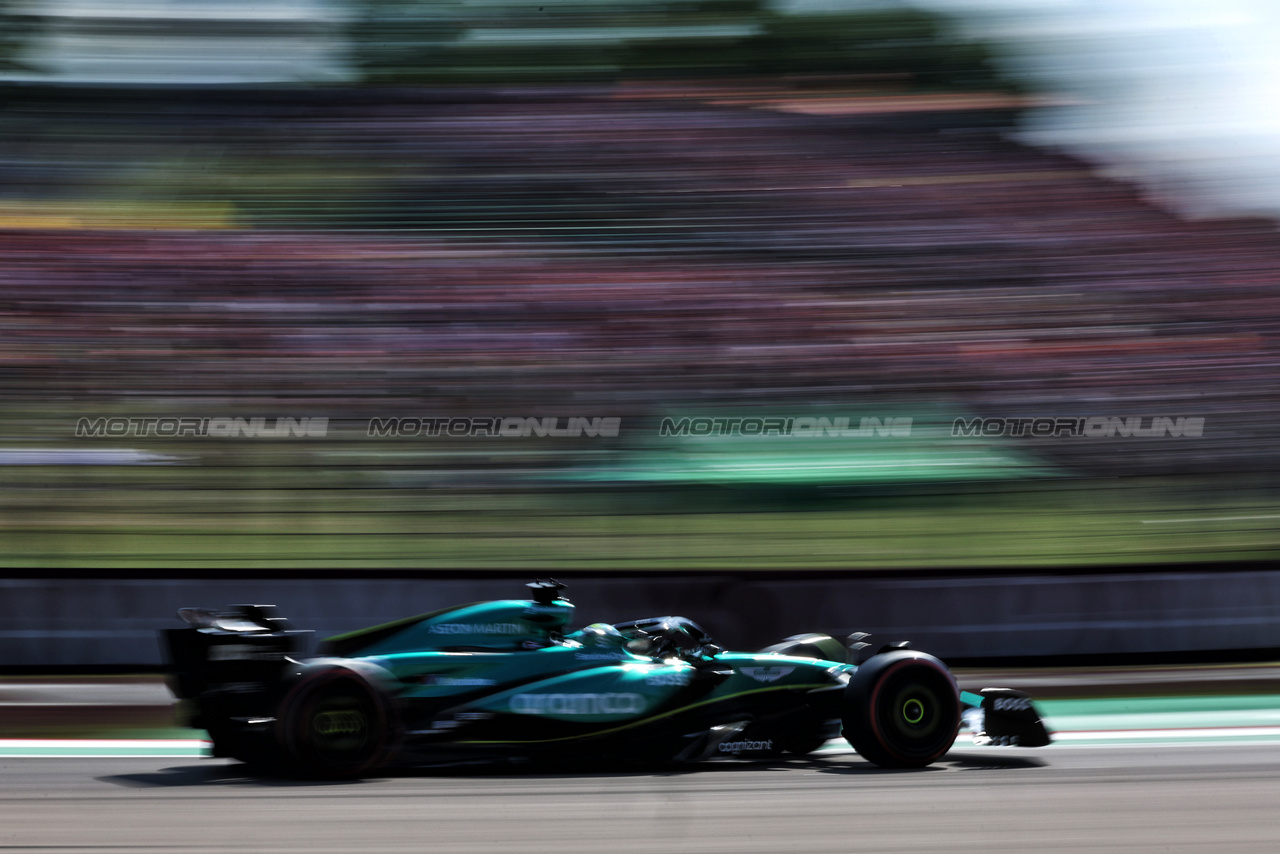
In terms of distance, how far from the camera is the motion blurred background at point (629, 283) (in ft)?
33.5

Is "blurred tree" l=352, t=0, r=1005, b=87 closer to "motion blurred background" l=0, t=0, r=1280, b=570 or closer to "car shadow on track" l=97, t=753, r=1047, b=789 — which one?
"motion blurred background" l=0, t=0, r=1280, b=570

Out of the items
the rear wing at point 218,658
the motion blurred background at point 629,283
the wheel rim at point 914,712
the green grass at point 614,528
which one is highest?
the motion blurred background at point 629,283

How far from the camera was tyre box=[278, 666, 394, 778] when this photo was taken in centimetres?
457

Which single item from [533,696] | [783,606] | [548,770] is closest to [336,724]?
[533,696]

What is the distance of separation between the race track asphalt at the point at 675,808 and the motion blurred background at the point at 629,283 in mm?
3496

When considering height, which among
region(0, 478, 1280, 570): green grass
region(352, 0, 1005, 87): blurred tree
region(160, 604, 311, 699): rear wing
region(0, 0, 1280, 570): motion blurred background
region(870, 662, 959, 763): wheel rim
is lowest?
region(870, 662, 959, 763): wheel rim

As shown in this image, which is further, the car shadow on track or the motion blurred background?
the motion blurred background

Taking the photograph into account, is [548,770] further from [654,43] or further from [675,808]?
[654,43]

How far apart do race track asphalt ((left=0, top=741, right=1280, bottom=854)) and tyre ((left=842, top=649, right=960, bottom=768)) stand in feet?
0.38

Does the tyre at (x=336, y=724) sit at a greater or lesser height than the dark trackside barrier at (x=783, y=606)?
lesser

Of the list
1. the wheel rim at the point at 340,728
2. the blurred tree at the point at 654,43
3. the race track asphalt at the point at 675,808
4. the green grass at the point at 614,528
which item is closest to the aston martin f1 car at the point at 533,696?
the wheel rim at the point at 340,728

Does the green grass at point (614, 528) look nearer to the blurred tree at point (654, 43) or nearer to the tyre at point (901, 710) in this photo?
the tyre at point (901, 710)

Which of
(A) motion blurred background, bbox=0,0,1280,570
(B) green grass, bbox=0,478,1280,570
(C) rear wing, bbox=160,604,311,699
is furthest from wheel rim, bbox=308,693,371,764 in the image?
(B) green grass, bbox=0,478,1280,570

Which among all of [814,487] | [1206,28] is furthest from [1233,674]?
[1206,28]
